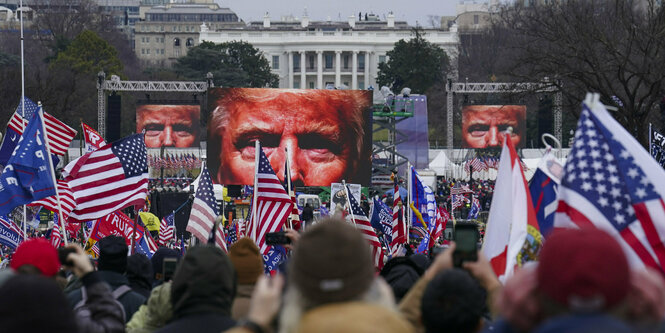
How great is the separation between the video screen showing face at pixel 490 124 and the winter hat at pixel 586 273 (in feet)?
180

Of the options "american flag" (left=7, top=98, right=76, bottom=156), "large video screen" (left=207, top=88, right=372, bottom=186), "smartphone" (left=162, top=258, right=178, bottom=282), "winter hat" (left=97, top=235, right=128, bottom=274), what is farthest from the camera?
"large video screen" (left=207, top=88, right=372, bottom=186)

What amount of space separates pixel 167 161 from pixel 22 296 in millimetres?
52809

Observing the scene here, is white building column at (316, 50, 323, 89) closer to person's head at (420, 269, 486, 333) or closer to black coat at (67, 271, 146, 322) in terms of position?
black coat at (67, 271, 146, 322)

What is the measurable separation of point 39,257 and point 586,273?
2.98m

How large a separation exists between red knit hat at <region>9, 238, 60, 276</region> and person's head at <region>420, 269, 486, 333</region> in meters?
1.81

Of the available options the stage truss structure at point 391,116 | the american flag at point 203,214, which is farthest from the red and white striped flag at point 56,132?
the stage truss structure at point 391,116

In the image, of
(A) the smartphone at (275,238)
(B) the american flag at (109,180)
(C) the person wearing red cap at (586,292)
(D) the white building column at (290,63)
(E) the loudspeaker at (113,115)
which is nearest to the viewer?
(C) the person wearing red cap at (586,292)

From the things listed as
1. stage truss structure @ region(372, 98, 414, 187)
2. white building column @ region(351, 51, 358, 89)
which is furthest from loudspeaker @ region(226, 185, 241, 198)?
white building column @ region(351, 51, 358, 89)

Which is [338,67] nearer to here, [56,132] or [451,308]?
[56,132]

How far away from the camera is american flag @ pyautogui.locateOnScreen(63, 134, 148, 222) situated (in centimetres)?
1301

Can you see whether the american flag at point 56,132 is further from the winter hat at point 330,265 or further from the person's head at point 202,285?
the winter hat at point 330,265

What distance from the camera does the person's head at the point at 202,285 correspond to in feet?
15.7

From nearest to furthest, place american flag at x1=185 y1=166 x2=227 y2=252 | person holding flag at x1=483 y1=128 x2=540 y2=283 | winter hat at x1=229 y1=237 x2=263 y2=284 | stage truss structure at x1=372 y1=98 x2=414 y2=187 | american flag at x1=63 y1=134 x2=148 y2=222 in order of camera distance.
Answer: winter hat at x1=229 y1=237 x2=263 y2=284 → person holding flag at x1=483 y1=128 x2=540 y2=283 → american flag at x1=185 y1=166 x2=227 y2=252 → american flag at x1=63 y1=134 x2=148 y2=222 → stage truss structure at x1=372 y1=98 x2=414 y2=187

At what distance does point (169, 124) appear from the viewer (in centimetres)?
5569
